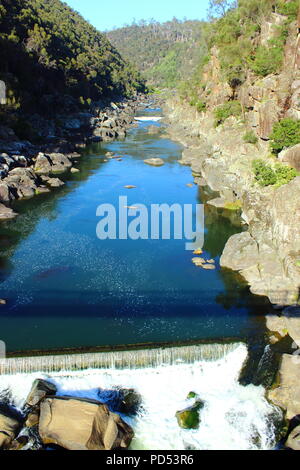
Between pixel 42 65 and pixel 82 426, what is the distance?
58.1 metres

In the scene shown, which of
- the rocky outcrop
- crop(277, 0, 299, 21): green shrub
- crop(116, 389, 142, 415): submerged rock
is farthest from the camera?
crop(277, 0, 299, 21): green shrub

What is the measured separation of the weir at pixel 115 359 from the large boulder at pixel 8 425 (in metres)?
1.73

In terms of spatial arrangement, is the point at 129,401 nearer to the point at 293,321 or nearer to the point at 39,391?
the point at 39,391

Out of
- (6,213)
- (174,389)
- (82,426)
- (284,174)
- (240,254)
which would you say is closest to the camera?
(82,426)

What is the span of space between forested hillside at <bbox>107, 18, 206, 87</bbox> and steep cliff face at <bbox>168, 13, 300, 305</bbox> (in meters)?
105

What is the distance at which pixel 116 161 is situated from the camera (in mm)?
44594

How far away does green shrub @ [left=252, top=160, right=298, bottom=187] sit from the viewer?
23188 millimetres

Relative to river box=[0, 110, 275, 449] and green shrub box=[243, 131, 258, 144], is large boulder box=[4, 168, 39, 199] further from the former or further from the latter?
green shrub box=[243, 131, 258, 144]

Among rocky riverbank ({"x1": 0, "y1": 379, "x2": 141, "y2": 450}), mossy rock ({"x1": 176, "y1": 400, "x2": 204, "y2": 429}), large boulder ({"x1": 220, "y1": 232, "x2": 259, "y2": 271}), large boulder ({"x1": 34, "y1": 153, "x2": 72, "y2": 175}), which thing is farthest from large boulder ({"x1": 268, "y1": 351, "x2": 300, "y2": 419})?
large boulder ({"x1": 34, "y1": 153, "x2": 72, "y2": 175})

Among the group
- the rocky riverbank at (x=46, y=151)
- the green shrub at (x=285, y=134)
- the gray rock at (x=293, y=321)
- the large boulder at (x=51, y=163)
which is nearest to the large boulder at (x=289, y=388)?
the gray rock at (x=293, y=321)

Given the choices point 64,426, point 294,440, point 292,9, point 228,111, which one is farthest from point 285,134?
point 64,426

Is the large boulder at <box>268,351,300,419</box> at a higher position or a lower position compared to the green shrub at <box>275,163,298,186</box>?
lower

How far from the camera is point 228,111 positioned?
42094 mm

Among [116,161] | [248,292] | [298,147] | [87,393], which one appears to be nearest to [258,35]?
[116,161]
